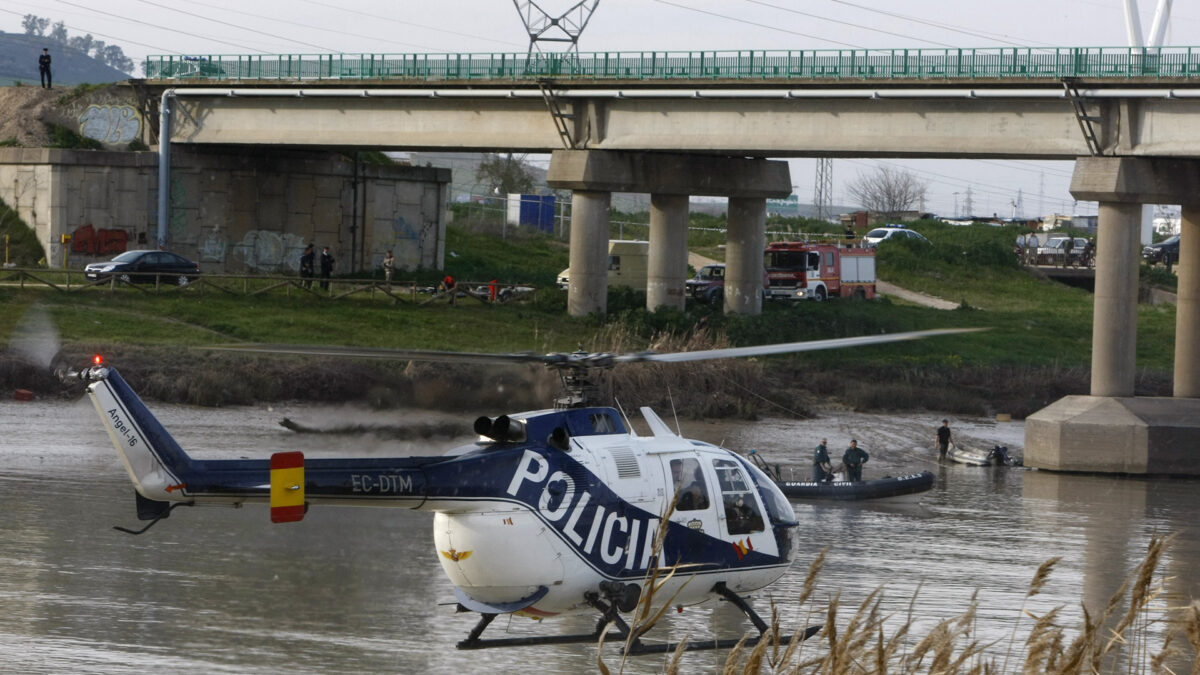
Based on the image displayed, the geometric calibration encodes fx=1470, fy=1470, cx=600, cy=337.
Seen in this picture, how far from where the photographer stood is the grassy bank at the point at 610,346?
122ft

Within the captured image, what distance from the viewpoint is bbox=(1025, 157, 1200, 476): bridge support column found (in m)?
36.0

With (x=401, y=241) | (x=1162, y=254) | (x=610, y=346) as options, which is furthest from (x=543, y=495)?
(x=1162, y=254)

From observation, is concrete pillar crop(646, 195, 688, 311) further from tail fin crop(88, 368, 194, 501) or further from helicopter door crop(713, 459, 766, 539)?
tail fin crop(88, 368, 194, 501)

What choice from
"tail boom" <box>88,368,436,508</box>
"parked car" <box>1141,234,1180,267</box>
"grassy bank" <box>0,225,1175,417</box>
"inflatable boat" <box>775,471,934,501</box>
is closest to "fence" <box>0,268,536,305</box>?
"grassy bank" <box>0,225,1175,417</box>

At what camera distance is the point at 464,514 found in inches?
556

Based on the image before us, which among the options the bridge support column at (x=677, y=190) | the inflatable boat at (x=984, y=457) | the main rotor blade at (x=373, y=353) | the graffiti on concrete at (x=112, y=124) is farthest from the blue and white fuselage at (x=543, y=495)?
the graffiti on concrete at (x=112, y=124)

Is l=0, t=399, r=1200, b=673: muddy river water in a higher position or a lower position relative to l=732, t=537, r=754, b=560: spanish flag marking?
lower

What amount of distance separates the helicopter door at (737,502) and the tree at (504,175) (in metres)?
86.8

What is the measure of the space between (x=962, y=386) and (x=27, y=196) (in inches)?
1326

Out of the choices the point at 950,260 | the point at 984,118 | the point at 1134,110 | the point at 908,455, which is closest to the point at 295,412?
the point at 908,455

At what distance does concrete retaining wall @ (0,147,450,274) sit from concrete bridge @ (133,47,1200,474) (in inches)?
63.1

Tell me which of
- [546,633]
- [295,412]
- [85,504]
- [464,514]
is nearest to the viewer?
[464,514]

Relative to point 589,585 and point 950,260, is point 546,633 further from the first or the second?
point 950,260

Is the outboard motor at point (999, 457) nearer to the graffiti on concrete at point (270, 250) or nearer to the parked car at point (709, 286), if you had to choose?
the parked car at point (709, 286)
